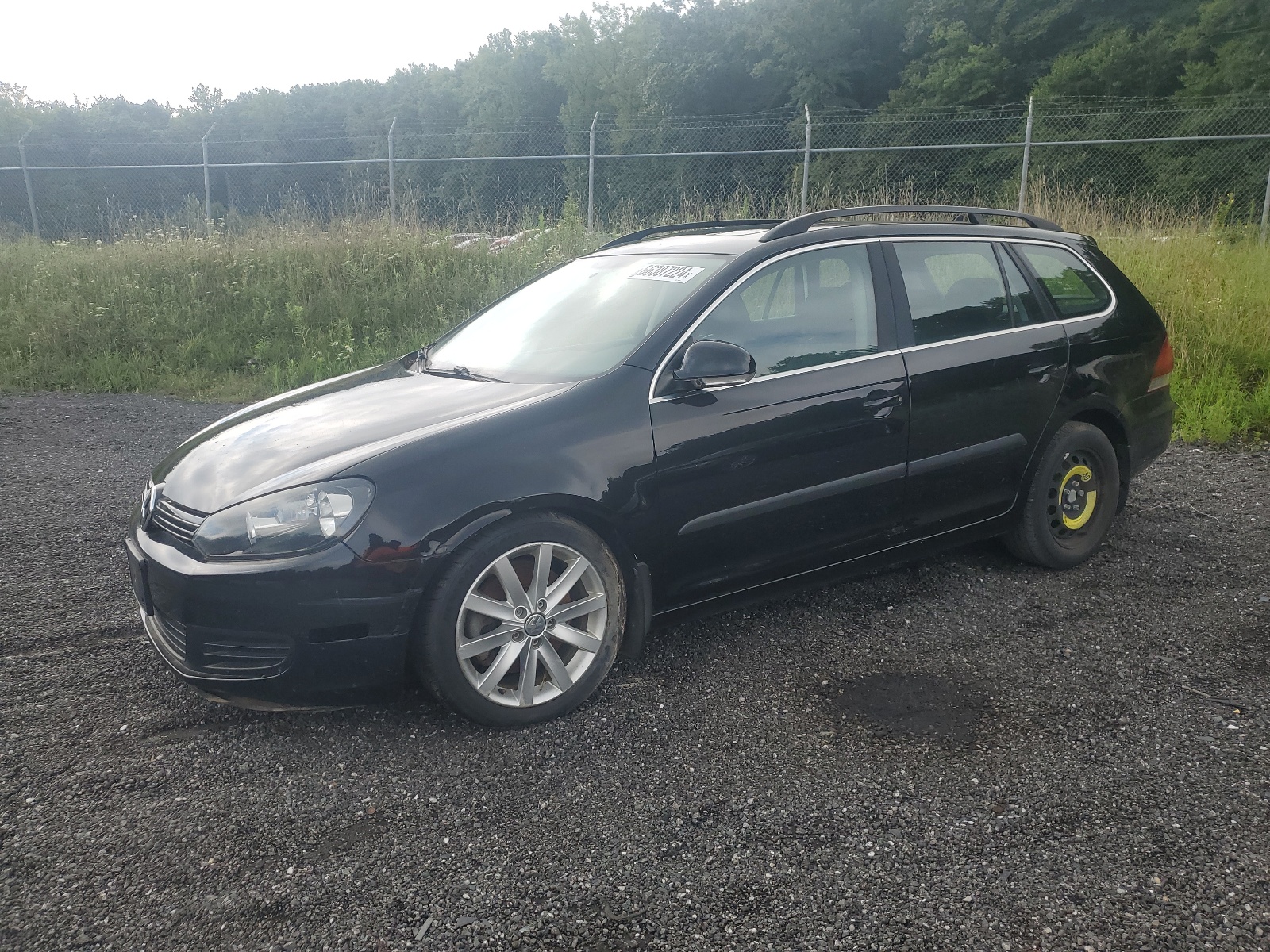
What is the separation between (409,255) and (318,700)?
937cm

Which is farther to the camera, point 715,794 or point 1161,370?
point 1161,370

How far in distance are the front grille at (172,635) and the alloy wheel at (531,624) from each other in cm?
87

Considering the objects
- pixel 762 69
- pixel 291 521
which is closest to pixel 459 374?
pixel 291 521

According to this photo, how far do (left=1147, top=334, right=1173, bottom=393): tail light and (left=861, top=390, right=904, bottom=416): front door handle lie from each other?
5.97 ft

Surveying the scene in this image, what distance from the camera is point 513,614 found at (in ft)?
10.2

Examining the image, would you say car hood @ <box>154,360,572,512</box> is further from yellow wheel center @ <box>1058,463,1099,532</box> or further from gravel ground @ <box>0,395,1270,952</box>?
yellow wheel center @ <box>1058,463,1099,532</box>

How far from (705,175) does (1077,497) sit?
19.7 meters

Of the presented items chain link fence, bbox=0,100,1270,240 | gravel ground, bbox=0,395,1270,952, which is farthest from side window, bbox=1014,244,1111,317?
chain link fence, bbox=0,100,1270,240

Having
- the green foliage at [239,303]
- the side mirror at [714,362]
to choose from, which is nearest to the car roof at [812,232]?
the side mirror at [714,362]

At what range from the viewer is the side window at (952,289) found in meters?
4.07

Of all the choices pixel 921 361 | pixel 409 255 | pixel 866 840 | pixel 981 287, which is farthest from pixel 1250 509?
pixel 409 255

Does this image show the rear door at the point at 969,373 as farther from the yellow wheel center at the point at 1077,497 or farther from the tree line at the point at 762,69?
the tree line at the point at 762,69

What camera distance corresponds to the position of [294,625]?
2904 mm

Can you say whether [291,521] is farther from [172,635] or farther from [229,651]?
[172,635]
